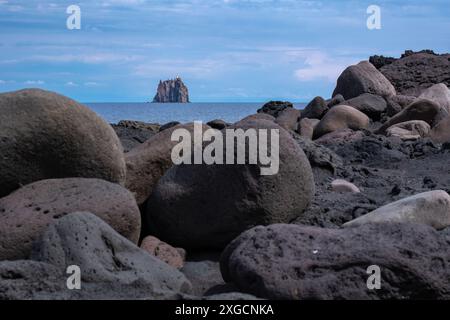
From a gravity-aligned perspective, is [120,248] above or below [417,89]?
below

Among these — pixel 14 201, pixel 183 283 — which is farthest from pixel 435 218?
pixel 14 201

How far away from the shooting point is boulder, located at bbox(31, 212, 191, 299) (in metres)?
4.22

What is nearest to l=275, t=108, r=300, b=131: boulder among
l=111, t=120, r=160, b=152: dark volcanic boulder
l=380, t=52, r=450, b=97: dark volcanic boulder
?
l=111, t=120, r=160, b=152: dark volcanic boulder

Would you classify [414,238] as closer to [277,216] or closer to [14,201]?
[277,216]

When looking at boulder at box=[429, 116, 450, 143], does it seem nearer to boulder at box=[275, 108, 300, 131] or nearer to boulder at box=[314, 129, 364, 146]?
boulder at box=[314, 129, 364, 146]

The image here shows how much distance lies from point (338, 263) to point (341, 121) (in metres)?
11.5

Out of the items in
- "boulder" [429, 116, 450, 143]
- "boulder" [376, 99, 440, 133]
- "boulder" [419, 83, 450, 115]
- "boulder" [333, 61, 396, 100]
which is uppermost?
"boulder" [333, 61, 396, 100]

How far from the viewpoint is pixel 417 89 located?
79.2 feet

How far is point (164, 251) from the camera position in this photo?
599 centimetres

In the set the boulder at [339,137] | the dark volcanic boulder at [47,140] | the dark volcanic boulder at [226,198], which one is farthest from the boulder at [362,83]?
the dark volcanic boulder at [47,140]

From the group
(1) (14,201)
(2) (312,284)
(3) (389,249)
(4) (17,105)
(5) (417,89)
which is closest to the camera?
(2) (312,284)

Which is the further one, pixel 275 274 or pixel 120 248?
pixel 120 248
